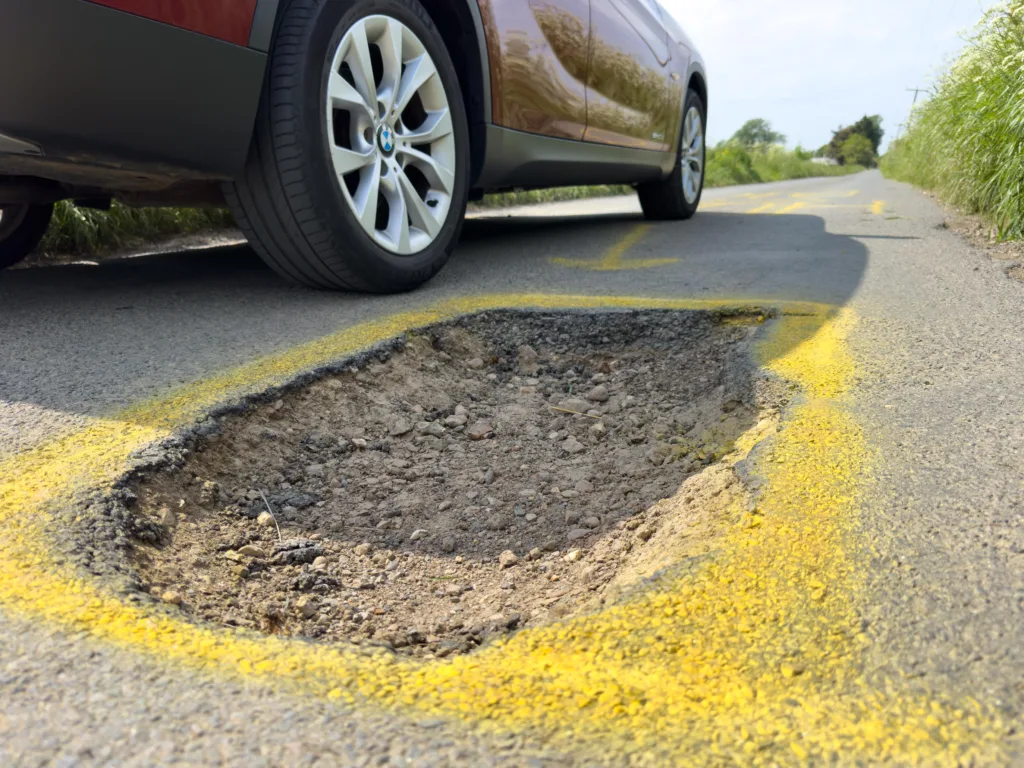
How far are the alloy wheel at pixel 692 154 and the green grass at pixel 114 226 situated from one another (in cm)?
366

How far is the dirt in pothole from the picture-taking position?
53.1 inches

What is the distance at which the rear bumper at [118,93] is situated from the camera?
1923mm

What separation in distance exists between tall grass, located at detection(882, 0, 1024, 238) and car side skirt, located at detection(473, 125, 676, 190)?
215 centimetres

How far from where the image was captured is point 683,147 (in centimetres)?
614

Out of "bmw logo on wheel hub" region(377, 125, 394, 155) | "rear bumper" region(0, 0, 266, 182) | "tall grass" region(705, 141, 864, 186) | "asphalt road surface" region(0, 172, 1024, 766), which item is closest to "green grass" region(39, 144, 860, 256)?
"asphalt road surface" region(0, 172, 1024, 766)

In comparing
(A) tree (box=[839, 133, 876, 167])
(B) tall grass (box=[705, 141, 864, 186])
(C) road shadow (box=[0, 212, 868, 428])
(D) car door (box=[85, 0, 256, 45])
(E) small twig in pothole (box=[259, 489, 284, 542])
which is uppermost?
(A) tree (box=[839, 133, 876, 167])

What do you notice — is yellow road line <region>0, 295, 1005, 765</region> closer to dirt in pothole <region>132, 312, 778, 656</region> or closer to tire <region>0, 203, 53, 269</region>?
dirt in pothole <region>132, 312, 778, 656</region>

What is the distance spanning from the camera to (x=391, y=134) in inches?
115

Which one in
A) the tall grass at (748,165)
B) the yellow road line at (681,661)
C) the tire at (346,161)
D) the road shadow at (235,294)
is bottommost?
the yellow road line at (681,661)

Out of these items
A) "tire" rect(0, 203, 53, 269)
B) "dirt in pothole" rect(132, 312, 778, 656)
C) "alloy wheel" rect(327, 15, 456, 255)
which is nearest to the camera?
"dirt in pothole" rect(132, 312, 778, 656)

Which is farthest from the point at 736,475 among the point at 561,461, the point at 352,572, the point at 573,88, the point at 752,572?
the point at 573,88

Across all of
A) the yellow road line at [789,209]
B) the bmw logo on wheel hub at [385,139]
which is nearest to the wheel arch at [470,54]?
the bmw logo on wheel hub at [385,139]

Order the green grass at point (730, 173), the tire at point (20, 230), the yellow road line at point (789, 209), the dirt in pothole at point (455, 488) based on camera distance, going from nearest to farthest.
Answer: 1. the dirt in pothole at point (455, 488)
2. the tire at point (20, 230)
3. the yellow road line at point (789, 209)
4. the green grass at point (730, 173)

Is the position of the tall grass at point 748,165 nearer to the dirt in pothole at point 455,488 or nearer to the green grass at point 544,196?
the green grass at point 544,196
